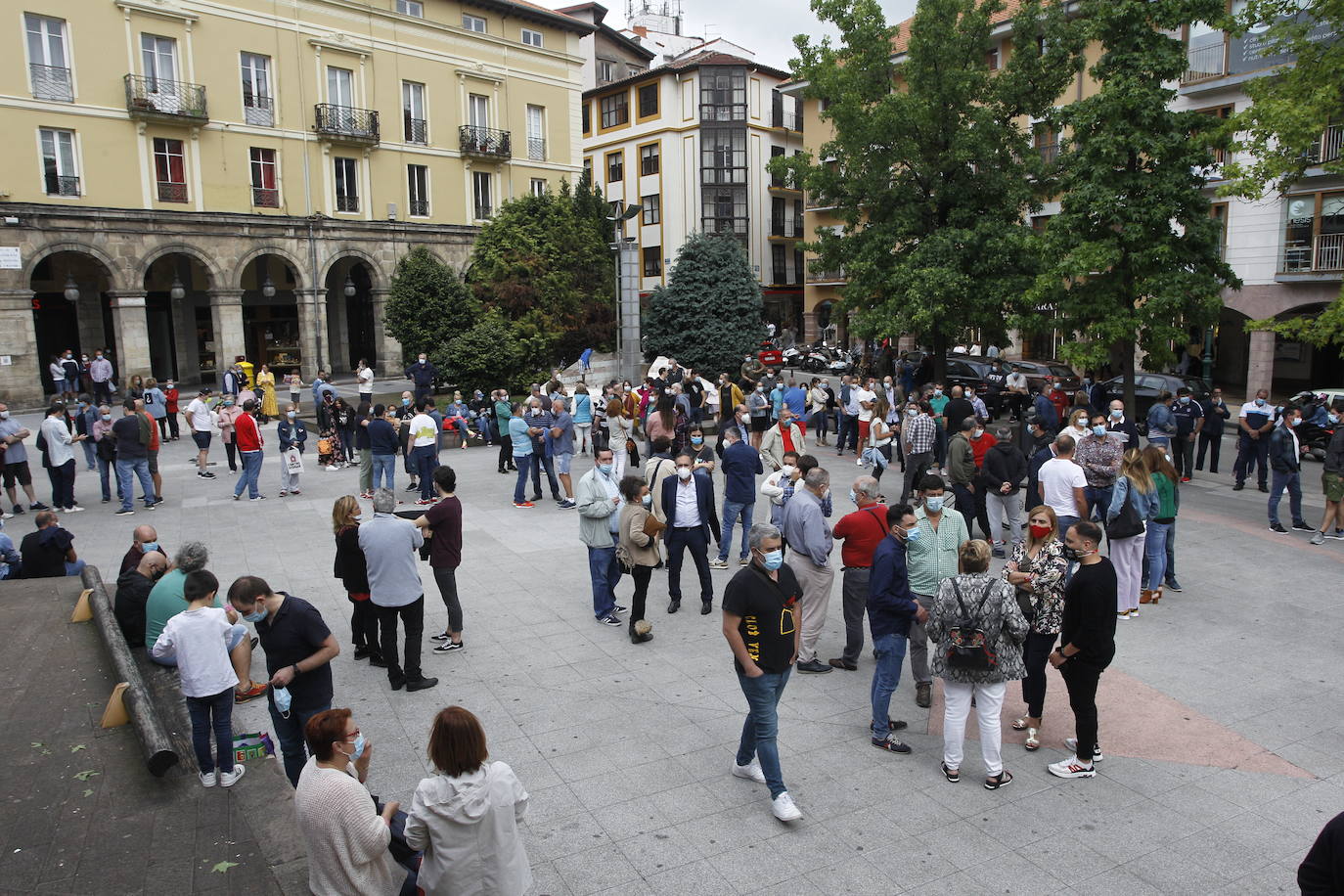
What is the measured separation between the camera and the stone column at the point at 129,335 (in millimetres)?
29703

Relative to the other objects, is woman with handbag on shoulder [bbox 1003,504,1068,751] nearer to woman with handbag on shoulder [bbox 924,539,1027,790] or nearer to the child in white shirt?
woman with handbag on shoulder [bbox 924,539,1027,790]

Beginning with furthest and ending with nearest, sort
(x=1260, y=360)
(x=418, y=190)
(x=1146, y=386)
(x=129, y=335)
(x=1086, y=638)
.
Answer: (x=418, y=190) < (x=129, y=335) < (x=1260, y=360) < (x=1146, y=386) < (x=1086, y=638)

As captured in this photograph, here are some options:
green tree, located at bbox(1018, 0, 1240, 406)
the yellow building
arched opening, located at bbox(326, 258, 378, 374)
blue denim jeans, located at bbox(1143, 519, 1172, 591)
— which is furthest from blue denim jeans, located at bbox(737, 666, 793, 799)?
arched opening, located at bbox(326, 258, 378, 374)

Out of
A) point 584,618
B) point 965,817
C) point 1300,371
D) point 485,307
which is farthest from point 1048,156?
point 965,817

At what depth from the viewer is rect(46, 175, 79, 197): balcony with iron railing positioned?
28.5 meters

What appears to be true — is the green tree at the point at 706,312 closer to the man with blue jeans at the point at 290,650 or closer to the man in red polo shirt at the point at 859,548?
the man in red polo shirt at the point at 859,548

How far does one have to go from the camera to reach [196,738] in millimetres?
6000

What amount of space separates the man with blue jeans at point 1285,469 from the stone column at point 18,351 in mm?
31623

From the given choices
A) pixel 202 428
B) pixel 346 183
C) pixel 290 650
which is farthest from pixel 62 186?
pixel 290 650

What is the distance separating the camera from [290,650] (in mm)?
5840

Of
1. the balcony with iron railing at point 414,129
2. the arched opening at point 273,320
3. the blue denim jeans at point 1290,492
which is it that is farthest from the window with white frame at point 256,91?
the blue denim jeans at point 1290,492

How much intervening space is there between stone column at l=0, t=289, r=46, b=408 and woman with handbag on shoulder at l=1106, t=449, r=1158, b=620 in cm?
3032

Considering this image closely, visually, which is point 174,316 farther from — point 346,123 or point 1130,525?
point 1130,525

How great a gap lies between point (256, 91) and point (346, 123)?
3.17 meters
